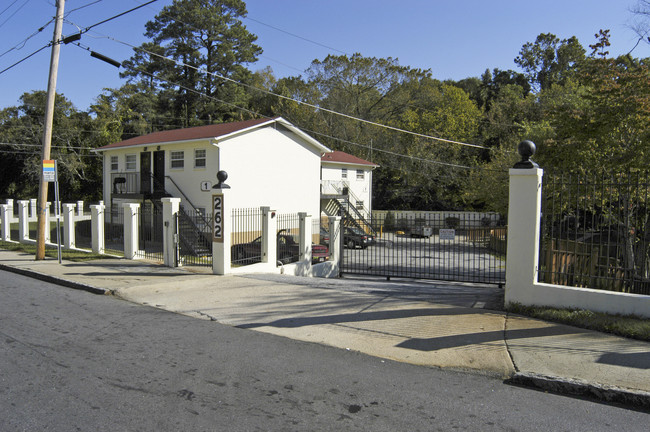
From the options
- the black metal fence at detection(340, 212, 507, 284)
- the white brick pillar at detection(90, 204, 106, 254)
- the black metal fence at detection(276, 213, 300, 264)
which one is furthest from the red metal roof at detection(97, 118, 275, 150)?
the black metal fence at detection(340, 212, 507, 284)

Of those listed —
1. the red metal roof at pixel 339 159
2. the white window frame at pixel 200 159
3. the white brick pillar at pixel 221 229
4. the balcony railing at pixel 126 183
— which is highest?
the red metal roof at pixel 339 159

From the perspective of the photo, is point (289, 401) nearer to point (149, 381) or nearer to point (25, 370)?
point (149, 381)

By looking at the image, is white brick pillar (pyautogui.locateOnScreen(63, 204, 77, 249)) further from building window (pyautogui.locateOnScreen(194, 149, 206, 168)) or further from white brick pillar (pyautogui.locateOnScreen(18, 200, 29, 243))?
building window (pyautogui.locateOnScreen(194, 149, 206, 168))

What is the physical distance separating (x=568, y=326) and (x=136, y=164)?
25.2 m

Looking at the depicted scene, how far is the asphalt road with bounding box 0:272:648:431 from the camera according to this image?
415cm

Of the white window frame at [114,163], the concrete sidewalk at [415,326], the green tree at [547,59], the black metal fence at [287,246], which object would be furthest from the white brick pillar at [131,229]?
the green tree at [547,59]

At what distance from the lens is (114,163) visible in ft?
94.0

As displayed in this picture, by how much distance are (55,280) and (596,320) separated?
11.9 m

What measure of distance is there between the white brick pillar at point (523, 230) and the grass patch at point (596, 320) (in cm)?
43

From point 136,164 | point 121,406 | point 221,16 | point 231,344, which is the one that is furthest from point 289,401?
point 221,16

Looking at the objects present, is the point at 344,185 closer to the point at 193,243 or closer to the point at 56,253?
the point at 193,243

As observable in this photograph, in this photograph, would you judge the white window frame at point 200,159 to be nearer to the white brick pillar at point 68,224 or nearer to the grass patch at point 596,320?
the white brick pillar at point 68,224

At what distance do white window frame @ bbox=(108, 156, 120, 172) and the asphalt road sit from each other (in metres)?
23.3

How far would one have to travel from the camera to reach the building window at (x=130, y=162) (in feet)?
89.6
